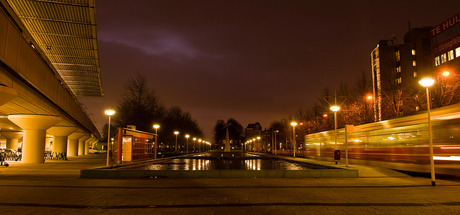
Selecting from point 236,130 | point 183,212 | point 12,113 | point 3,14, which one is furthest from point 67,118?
point 236,130

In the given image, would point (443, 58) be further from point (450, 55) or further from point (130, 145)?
point (130, 145)

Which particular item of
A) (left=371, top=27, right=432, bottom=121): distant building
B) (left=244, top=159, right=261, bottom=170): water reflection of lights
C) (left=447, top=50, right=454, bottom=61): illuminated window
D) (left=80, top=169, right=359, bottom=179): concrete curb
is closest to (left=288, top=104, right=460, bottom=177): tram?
(left=80, top=169, right=359, bottom=179): concrete curb

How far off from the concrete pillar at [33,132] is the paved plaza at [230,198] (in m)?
19.0

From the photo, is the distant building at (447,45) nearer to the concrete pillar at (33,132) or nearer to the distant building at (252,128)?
the concrete pillar at (33,132)

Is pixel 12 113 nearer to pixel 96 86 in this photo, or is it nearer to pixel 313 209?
pixel 96 86

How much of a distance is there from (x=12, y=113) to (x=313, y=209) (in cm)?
3056

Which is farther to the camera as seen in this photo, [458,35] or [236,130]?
[236,130]

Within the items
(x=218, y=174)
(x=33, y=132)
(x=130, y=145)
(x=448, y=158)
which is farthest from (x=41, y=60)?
(x=448, y=158)

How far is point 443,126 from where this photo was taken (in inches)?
631

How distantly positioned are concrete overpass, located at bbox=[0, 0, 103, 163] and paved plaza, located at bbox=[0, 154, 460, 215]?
23.0ft

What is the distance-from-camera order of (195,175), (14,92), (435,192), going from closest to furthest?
(435,192) < (195,175) < (14,92)

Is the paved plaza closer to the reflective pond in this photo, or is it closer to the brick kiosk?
the reflective pond

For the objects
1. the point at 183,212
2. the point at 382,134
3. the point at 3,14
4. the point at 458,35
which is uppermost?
the point at 458,35

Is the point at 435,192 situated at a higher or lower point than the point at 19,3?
lower
